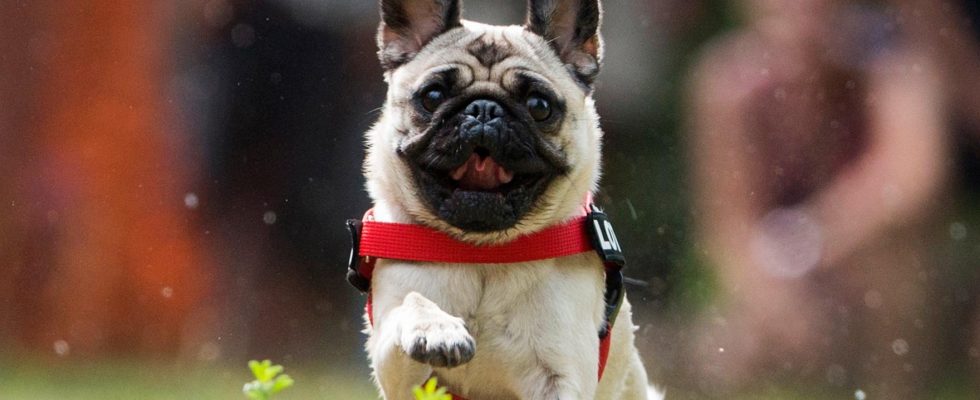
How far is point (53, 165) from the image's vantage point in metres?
6.91

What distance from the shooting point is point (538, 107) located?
125 inches

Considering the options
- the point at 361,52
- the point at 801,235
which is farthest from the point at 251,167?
the point at 801,235

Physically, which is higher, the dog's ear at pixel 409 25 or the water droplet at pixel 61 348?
the dog's ear at pixel 409 25

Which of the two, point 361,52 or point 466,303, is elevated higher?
point 361,52

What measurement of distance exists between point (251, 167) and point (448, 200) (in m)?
4.33

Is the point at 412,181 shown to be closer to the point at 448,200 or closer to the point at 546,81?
the point at 448,200

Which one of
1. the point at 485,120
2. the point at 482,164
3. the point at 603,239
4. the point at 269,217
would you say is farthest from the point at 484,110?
the point at 269,217

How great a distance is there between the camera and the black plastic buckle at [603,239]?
317cm

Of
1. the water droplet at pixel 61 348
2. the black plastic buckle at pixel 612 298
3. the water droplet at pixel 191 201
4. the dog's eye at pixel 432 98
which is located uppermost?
the water droplet at pixel 191 201

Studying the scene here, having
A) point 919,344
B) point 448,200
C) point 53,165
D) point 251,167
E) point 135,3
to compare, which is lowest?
point 919,344

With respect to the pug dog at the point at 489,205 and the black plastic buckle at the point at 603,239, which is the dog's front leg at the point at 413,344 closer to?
the pug dog at the point at 489,205

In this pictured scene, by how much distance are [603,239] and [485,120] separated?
441 mm

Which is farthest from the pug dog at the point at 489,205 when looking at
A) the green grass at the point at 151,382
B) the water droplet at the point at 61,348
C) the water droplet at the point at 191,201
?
the water droplet at the point at 191,201

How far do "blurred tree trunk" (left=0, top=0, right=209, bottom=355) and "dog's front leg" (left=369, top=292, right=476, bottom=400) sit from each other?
12.8 feet
